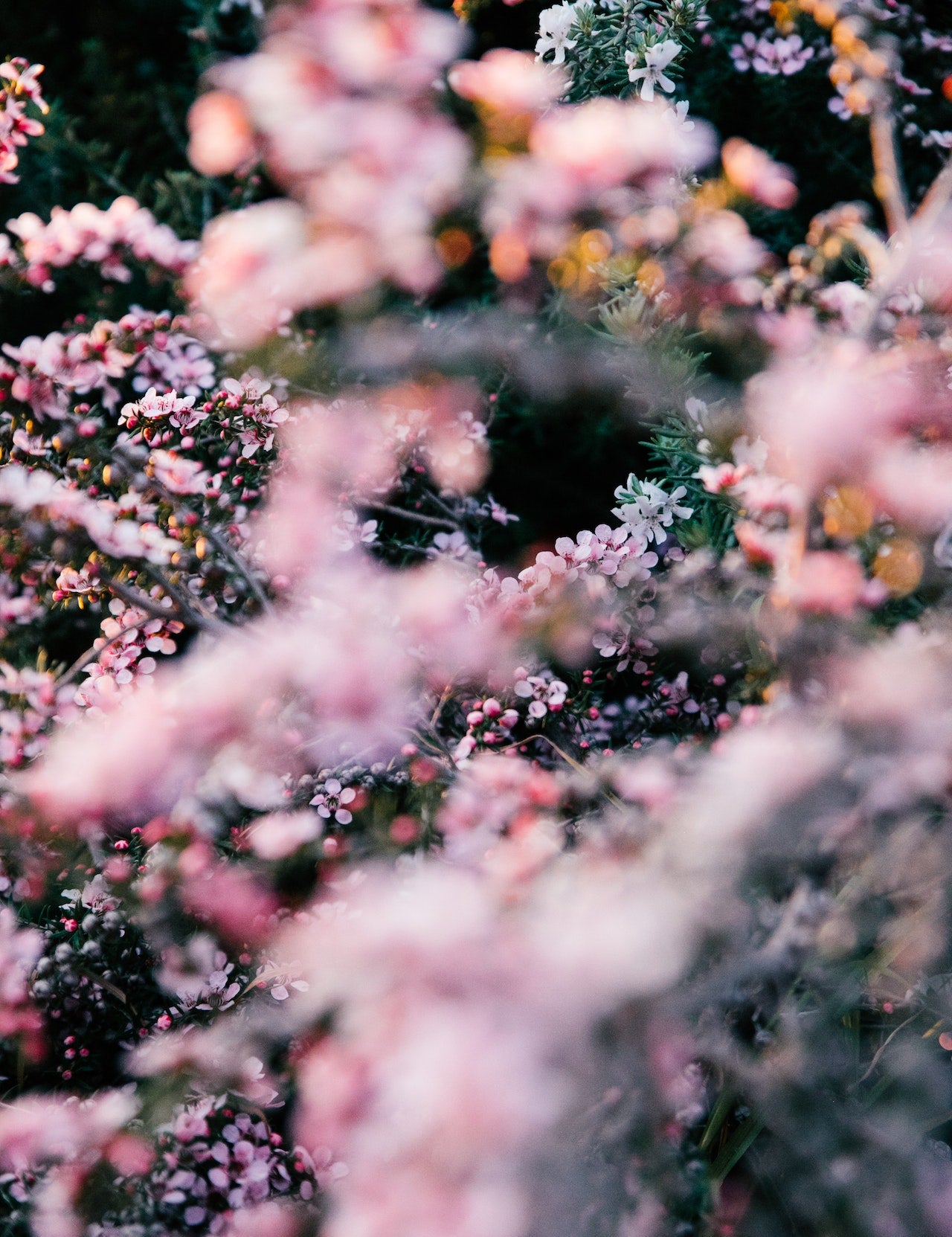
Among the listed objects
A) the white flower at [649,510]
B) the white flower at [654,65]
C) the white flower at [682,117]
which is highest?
the white flower at [654,65]

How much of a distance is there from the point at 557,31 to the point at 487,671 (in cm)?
145

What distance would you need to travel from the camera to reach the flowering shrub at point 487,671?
0.83 meters

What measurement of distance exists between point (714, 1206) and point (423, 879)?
0.66 meters

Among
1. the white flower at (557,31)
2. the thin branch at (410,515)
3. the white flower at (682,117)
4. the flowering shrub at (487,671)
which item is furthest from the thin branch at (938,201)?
the thin branch at (410,515)

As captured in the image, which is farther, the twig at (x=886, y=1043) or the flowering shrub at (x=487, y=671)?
the twig at (x=886, y=1043)

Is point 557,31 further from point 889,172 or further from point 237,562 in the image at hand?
point 237,562

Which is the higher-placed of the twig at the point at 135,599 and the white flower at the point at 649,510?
the white flower at the point at 649,510

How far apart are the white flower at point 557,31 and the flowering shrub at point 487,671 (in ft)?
0.15

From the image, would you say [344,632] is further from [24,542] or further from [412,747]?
[24,542]

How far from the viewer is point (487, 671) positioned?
160 centimetres

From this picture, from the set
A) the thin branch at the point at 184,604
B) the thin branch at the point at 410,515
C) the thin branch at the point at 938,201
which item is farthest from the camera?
the thin branch at the point at 410,515

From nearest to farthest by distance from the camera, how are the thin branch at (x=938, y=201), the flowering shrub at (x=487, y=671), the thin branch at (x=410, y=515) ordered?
the flowering shrub at (x=487, y=671) < the thin branch at (x=938, y=201) < the thin branch at (x=410, y=515)

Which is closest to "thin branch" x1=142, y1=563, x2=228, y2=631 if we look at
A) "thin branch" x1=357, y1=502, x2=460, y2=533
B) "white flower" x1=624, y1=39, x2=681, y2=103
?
"thin branch" x1=357, y1=502, x2=460, y2=533

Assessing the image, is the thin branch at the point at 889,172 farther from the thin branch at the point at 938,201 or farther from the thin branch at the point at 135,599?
the thin branch at the point at 135,599
